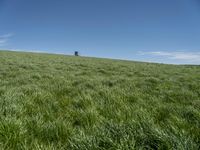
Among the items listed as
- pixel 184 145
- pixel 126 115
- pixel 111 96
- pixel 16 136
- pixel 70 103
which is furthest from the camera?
pixel 111 96

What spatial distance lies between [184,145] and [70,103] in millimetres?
3197

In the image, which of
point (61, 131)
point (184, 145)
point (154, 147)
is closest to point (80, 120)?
point (61, 131)

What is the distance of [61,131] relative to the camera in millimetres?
3074

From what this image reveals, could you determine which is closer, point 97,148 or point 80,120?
point 97,148

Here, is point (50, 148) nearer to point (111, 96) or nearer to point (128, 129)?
point (128, 129)

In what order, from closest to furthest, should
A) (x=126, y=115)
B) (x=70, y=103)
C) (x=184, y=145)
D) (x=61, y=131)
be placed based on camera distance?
(x=184, y=145)
(x=61, y=131)
(x=126, y=115)
(x=70, y=103)

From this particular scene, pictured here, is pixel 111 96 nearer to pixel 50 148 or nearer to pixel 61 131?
pixel 61 131

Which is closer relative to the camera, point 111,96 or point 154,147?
point 154,147

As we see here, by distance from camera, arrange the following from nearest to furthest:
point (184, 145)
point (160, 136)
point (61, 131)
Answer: point (184, 145)
point (160, 136)
point (61, 131)

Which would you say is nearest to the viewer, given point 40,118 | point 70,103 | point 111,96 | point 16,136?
point 16,136

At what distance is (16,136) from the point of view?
2.76m

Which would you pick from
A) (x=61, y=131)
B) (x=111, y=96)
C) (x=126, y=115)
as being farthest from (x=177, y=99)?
(x=61, y=131)

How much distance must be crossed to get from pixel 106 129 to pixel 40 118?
1275mm

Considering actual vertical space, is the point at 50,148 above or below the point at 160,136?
below
